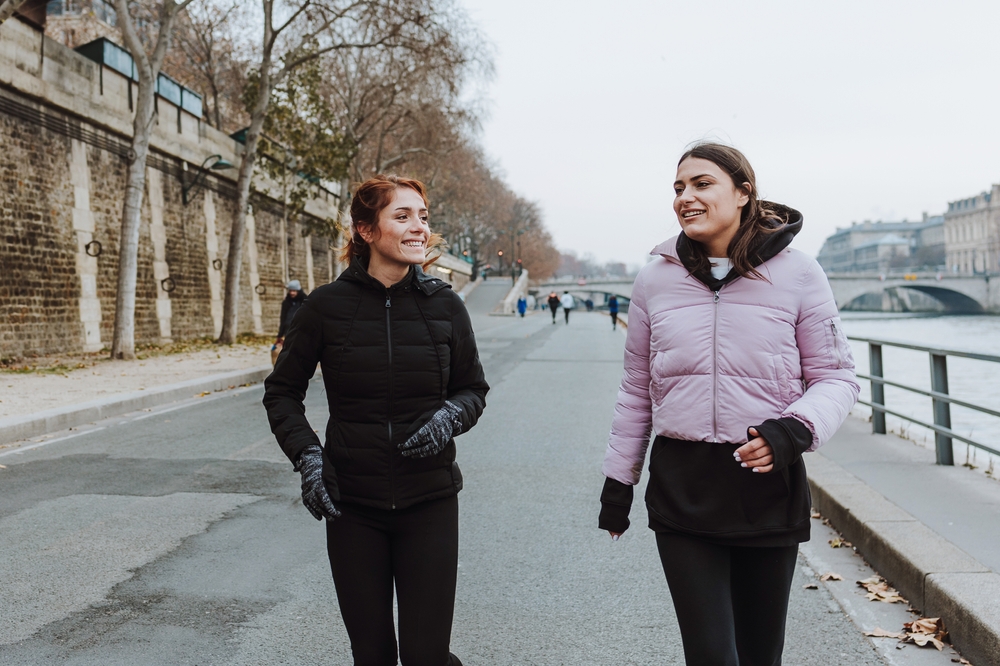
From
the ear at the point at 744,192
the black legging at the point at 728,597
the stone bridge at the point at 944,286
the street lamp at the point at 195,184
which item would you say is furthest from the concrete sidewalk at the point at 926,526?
the stone bridge at the point at 944,286

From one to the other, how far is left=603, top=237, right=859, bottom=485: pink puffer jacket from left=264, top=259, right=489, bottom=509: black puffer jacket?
0.56 meters

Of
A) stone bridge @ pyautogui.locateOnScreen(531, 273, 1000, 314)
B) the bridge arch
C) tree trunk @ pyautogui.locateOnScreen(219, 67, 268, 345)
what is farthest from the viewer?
the bridge arch

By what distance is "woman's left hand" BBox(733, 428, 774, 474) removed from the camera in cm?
224

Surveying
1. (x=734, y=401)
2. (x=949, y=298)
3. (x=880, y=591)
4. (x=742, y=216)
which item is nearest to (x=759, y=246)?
(x=742, y=216)

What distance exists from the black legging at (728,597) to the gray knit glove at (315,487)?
867mm

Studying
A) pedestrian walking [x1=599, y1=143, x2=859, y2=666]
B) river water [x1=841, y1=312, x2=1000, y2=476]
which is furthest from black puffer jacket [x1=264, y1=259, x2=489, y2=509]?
river water [x1=841, y1=312, x2=1000, y2=476]

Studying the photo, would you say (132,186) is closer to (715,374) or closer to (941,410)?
(941,410)

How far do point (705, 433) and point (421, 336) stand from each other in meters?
0.81

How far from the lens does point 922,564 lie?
13.1 feet

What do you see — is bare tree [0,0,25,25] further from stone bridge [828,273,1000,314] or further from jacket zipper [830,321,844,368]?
stone bridge [828,273,1000,314]

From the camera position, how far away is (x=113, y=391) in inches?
456

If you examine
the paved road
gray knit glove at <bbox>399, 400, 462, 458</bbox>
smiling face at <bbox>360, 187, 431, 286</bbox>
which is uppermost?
smiling face at <bbox>360, 187, 431, 286</bbox>

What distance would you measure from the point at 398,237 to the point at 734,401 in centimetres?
101

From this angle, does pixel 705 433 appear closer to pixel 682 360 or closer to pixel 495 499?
pixel 682 360
